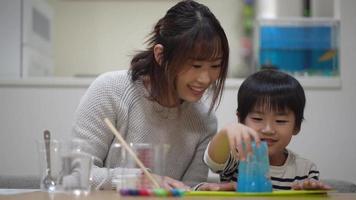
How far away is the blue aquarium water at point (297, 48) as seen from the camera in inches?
102

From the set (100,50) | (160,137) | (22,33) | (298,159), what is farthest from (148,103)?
(100,50)

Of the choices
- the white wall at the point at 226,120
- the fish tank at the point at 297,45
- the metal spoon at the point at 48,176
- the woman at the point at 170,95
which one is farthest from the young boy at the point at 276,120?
the fish tank at the point at 297,45

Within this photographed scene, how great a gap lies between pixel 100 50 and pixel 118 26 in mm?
240

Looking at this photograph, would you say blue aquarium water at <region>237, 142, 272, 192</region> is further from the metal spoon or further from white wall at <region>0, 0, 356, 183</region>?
white wall at <region>0, 0, 356, 183</region>

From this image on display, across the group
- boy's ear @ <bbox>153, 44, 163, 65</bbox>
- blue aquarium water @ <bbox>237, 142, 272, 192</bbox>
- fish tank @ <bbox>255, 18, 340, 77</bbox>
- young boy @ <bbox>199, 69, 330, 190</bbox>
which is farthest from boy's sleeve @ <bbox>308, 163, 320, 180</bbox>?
fish tank @ <bbox>255, 18, 340, 77</bbox>

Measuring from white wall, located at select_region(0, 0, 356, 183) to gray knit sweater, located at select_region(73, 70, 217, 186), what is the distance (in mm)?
633

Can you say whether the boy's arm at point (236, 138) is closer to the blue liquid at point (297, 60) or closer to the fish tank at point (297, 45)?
the fish tank at point (297, 45)

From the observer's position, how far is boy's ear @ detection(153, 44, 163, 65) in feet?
5.00

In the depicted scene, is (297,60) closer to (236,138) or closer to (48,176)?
(236,138)

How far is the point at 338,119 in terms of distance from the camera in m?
2.32

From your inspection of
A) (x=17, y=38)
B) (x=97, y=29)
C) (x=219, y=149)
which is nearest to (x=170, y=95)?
(x=219, y=149)

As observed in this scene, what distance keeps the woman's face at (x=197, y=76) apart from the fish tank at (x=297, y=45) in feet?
3.69

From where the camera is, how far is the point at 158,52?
5.04ft

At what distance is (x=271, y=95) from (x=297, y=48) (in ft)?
4.01
